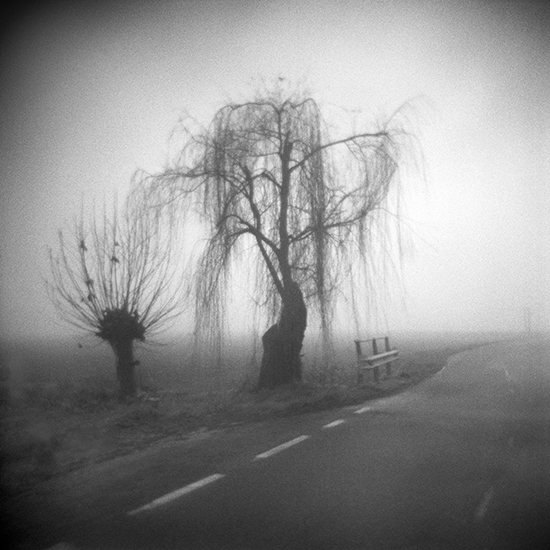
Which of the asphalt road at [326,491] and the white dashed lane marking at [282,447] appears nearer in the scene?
the asphalt road at [326,491]

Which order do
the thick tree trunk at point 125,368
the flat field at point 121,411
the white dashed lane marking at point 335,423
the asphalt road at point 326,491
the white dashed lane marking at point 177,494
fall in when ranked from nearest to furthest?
Result: the asphalt road at point 326,491
the white dashed lane marking at point 177,494
the flat field at point 121,411
the white dashed lane marking at point 335,423
the thick tree trunk at point 125,368

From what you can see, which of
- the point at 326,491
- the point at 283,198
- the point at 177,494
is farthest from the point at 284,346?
the point at 177,494

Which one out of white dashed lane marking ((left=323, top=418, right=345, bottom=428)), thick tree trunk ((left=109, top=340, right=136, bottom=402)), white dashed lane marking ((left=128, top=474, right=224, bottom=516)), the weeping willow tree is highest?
the weeping willow tree

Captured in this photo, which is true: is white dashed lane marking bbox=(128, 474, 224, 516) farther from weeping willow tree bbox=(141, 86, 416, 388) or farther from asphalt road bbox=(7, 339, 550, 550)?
weeping willow tree bbox=(141, 86, 416, 388)

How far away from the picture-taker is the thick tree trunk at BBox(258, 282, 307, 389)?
34.0ft

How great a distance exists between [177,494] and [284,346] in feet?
22.1

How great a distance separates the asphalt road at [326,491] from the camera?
124 inches

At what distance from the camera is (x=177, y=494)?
3.90 metres

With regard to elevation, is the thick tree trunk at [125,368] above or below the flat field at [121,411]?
above

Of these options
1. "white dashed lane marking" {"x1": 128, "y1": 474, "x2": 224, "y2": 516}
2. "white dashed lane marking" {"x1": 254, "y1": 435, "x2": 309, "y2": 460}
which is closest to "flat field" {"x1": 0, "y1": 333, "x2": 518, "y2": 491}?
"white dashed lane marking" {"x1": 254, "y1": 435, "x2": 309, "y2": 460}

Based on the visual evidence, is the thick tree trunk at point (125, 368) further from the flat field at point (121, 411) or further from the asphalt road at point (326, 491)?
the asphalt road at point (326, 491)

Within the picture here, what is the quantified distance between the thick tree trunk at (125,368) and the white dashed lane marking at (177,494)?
282 inches

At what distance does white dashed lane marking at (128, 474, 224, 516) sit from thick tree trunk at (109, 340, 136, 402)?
7.16 metres

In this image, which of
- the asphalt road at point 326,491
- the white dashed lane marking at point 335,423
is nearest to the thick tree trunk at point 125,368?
the asphalt road at point 326,491
